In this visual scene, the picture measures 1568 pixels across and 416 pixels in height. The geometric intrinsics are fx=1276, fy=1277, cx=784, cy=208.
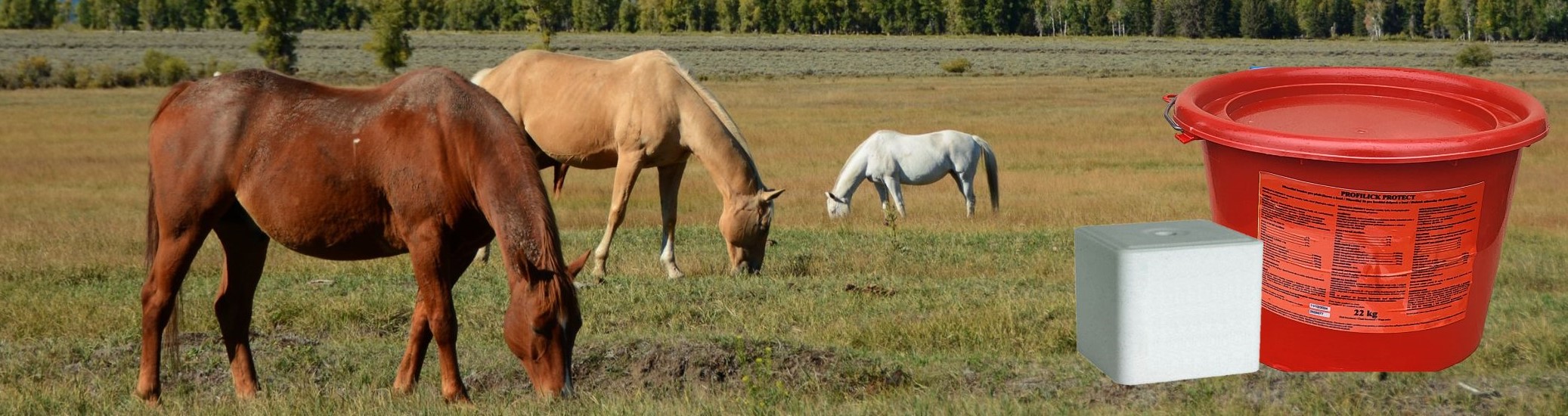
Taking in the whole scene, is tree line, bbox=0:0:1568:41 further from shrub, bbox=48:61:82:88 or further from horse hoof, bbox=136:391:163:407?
horse hoof, bbox=136:391:163:407

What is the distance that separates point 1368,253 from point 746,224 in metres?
5.33

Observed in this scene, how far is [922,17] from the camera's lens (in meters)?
140

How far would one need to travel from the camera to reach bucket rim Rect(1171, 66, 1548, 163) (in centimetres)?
496

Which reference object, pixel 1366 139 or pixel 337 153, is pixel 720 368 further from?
pixel 1366 139

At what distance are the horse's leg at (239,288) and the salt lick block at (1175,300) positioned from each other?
12.9 ft

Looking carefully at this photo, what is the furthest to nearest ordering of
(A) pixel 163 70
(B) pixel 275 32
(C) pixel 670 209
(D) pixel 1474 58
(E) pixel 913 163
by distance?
(B) pixel 275 32 → (D) pixel 1474 58 → (A) pixel 163 70 → (E) pixel 913 163 → (C) pixel 670 209

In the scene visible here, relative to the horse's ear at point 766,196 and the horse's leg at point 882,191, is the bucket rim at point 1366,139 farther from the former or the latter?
the horse's leg at point 882,191

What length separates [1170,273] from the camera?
17.0 feet

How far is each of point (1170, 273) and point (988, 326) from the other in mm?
2087

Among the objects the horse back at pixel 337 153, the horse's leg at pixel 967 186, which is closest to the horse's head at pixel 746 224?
the horse back at pixel 337 153

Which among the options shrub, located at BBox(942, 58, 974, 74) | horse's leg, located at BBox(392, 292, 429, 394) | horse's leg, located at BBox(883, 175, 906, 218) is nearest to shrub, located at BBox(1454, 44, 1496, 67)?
shrub, located at BBox(942, 58, 974, 74)

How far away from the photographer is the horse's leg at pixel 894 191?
1494 cm

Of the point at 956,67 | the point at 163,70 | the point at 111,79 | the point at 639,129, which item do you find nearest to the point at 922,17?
the point at 956,67

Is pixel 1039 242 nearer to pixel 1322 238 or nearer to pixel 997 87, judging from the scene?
pixel 1322 238
